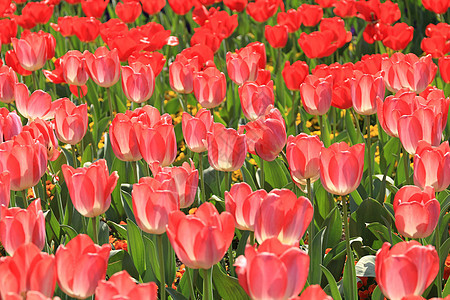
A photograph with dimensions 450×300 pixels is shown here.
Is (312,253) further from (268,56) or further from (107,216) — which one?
(268,56)

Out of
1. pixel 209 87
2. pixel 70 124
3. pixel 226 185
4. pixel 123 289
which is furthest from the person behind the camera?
pixel 209 87

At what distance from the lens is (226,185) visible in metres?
2.56

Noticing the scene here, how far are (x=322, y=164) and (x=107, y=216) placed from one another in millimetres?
1602

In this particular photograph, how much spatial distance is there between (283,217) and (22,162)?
0.99 meters

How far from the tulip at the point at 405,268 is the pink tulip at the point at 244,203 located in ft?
1.40

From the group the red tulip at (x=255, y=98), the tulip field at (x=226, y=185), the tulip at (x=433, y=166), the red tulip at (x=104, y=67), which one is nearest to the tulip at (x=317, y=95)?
the tulip field at (x=226, y=185)

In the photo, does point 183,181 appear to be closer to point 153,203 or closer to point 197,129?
point 153,203

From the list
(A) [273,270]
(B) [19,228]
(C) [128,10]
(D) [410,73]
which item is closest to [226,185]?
(B) [19,228]

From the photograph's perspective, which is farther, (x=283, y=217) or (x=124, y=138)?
(x=124, y=138)

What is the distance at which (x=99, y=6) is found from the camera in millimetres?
5266

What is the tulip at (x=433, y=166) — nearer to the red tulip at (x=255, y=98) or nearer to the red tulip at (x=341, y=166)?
the red tulip at (x=341, y=166)

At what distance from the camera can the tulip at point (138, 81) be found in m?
3.23

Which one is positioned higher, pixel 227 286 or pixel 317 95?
pixel 317 95

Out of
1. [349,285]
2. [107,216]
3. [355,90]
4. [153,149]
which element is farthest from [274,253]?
[107,216]
